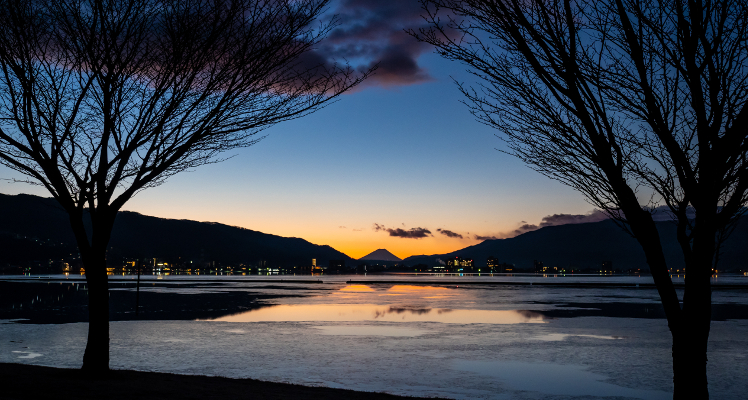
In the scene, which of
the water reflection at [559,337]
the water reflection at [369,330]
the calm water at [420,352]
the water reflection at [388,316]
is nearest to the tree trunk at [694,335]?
the calm water at [420,352]

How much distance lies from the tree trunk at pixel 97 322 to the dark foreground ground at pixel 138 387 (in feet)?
0.89

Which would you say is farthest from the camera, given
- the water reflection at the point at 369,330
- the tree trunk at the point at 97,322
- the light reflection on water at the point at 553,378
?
the water reflection at the point at 369,330

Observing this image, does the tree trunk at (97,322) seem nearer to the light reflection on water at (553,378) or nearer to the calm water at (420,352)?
the calm water at (420,352)

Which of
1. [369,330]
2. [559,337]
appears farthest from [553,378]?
[369,330]

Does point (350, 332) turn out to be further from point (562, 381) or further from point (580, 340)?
point (562, 381)

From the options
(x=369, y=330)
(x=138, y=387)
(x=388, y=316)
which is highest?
(x=138, y=387)

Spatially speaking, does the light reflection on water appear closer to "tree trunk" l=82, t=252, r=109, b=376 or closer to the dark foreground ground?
the dark foreground ground

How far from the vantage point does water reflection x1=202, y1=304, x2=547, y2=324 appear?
1130 inches

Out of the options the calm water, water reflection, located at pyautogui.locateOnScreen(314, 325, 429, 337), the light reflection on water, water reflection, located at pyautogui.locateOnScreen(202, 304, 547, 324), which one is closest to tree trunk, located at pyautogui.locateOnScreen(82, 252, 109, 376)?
the calm water

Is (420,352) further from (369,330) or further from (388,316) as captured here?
(388,316)

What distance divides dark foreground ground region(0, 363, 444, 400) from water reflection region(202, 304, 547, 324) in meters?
17.1

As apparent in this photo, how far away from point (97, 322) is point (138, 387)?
1798 millimetres

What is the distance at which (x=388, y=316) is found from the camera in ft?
102

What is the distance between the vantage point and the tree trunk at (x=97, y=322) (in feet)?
35.0
